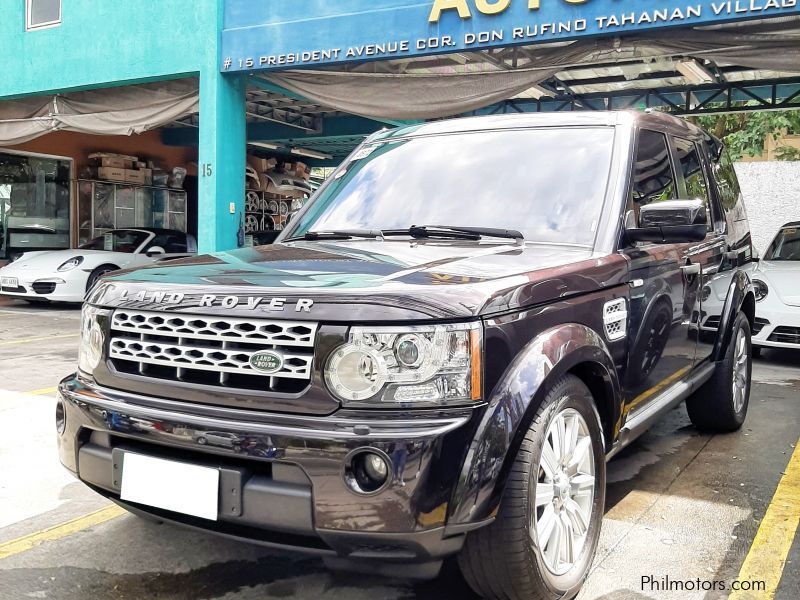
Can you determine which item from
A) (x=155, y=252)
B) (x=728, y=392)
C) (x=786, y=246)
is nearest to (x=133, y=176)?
(x=155, y=252)

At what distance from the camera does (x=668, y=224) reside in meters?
2.96

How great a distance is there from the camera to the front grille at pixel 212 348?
2084mm

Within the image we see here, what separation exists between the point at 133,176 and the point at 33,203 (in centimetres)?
233

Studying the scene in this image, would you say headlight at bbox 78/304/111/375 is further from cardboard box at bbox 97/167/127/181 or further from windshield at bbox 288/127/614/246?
cardboard box at bbox 97/167/127/181

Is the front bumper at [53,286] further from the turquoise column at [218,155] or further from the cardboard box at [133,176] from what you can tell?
the cardboard box at [133,176]

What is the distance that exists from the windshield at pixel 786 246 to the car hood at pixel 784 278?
35cm

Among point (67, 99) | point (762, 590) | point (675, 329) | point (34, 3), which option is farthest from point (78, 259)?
point (762, 590)

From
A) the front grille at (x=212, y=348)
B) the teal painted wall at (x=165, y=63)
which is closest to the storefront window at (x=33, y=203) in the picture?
the teal painted wall at (x=165, y=63)

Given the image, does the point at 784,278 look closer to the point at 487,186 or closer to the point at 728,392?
the point at 728,392

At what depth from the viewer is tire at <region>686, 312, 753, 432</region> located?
167 inches

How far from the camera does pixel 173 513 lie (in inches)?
89.7

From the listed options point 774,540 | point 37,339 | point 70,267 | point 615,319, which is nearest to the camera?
point 615,319

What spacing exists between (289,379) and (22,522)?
1882mm

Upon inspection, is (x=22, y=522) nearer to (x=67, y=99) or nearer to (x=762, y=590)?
(x=762, y=590)
